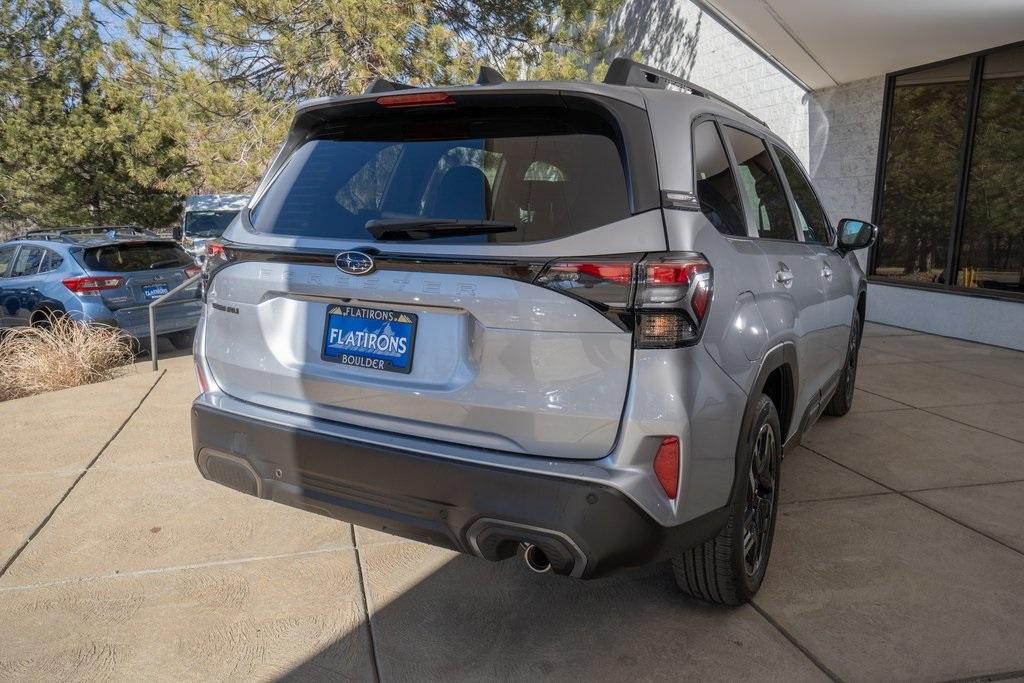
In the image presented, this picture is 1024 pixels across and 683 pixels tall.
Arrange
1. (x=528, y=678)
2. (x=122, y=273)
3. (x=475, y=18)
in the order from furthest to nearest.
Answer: (x=475, y=18), (x=122, y=273), (x=528, y=678)

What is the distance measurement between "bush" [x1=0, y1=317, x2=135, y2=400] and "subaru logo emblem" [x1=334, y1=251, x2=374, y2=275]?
556 centimetres

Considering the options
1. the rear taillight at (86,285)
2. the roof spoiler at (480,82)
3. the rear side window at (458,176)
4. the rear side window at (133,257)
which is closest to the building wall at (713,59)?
the rear side window at (133,257)

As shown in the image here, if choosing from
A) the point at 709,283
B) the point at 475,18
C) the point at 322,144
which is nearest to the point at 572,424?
the point at 709,283

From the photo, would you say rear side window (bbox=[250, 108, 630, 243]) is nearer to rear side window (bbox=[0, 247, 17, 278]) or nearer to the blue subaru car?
the blue subaru car

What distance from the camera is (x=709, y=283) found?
7.45 feet

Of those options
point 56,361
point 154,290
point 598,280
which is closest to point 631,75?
point 598,280

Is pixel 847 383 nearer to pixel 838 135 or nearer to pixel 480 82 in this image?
pixel 480 82

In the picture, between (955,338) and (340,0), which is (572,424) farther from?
(340,0)

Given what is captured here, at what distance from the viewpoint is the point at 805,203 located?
13.5ft

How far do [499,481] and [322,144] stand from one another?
1440 mm

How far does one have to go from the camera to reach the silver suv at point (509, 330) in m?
2.16

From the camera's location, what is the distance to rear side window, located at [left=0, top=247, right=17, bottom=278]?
9.27 meters

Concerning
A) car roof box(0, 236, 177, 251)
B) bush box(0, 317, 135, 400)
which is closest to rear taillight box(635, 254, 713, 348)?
bush box(0, 317, 135, 400)

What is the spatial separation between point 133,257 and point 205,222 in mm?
8420
